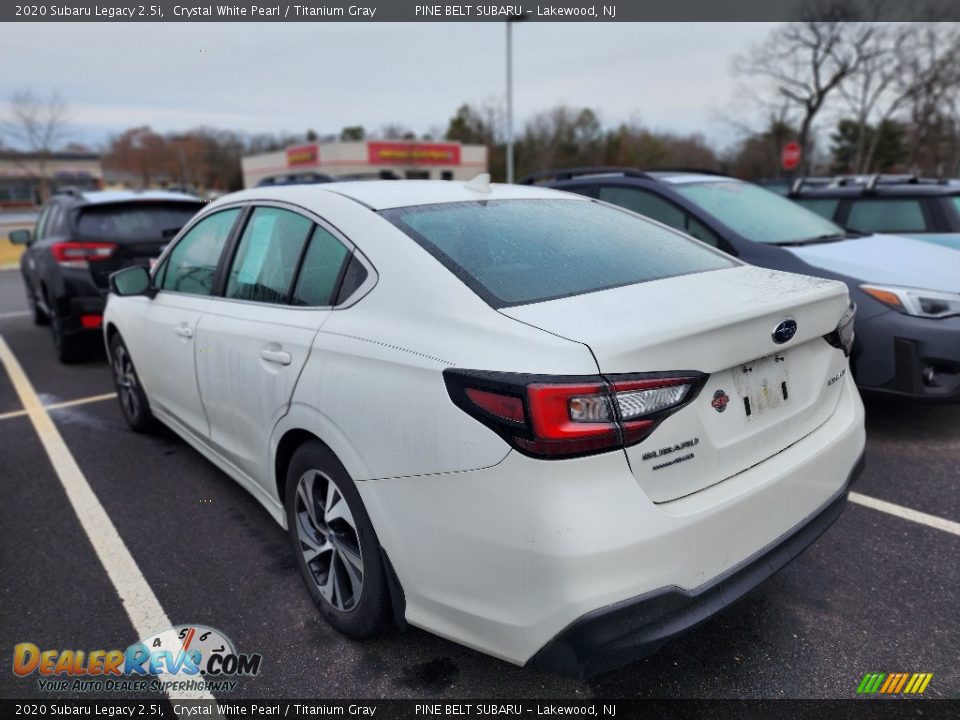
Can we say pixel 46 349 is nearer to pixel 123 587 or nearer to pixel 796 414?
pixel 123 587

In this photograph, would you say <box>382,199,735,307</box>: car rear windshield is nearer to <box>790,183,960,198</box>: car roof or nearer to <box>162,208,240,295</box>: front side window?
<box>162,208,240,295</box>: front side window

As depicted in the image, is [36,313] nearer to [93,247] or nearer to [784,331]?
[93,247]

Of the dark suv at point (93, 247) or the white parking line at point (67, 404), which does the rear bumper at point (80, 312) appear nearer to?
→ the dark suv at point (93, 247)

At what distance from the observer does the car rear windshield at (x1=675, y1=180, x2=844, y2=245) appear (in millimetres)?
4785

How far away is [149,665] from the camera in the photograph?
238 centimetres

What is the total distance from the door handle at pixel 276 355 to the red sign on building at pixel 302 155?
200 ft

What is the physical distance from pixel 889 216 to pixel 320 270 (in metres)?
5.93

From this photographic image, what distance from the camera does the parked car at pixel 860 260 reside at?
394 centimetres

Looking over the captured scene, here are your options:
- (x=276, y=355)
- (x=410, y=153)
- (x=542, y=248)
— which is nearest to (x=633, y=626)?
(x=542, y=248)

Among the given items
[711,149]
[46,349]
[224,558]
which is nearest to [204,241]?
[224,558]

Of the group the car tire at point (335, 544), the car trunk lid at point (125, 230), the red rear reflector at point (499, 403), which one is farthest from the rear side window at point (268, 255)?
the car trunk lid at point (125, 230)

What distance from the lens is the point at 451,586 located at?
75.9 inches

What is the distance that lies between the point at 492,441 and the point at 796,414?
110 centimetres

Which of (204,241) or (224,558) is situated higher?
(204,241)
